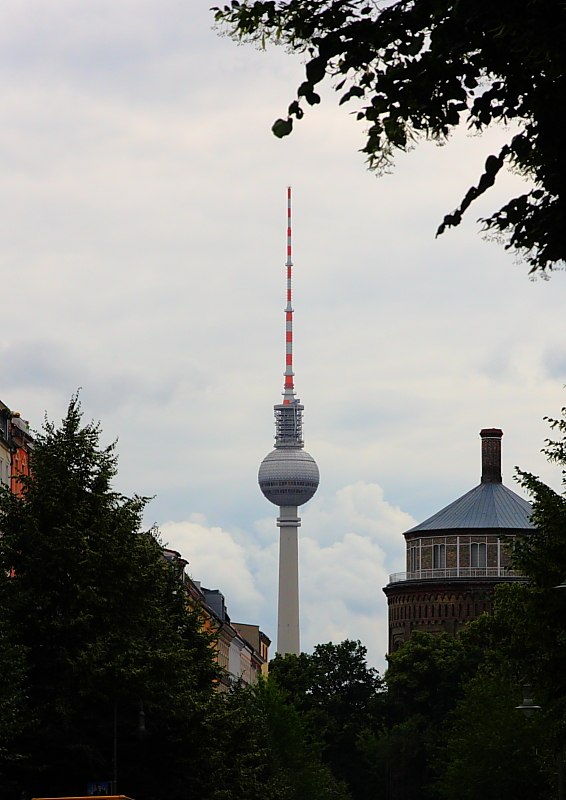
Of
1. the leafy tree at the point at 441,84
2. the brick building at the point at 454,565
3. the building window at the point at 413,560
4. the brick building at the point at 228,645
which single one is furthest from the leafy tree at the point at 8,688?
the building window at the point at 413,560

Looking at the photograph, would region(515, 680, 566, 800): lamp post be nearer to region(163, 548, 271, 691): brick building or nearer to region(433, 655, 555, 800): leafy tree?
region(433, 655, 555, 800): leafy tree

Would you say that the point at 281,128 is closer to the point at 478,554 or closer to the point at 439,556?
the point at 478,554

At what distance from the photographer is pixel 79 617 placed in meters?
41.7

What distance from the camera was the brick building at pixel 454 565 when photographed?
14575 cm

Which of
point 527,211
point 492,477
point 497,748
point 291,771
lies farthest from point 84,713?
point 492,477

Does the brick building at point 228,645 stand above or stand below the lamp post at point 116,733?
above

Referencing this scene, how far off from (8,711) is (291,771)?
5990cm

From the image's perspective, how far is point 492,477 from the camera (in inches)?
6294

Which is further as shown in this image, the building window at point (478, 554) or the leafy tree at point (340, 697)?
the building window at point (478, 554)

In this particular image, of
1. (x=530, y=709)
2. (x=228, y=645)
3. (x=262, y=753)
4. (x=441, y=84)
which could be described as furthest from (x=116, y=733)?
(x=228, y=645)

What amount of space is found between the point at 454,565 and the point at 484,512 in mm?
7173

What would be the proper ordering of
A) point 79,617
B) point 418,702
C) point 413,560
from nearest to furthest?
point 79,617 < point 418,702 < point 413,560

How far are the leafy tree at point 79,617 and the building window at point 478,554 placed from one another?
10482 cm

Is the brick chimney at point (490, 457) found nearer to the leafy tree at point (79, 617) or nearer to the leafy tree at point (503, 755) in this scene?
the leafy tree at point (503, 755)
